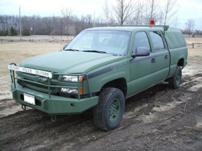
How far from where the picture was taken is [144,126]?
4723 mm

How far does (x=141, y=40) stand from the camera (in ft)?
17.9

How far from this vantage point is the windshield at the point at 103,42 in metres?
4.98

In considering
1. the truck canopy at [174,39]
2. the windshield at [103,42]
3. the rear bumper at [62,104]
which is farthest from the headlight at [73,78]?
the truck canopy at [174,39]

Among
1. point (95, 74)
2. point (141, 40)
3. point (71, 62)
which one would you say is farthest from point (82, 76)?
point (141, 40)

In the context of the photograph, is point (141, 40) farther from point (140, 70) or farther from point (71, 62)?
point (71, 62)

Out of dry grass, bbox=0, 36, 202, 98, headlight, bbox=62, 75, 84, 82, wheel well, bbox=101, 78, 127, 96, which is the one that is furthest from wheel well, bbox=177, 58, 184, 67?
dry grass, bbox=0, 36, 202, 98

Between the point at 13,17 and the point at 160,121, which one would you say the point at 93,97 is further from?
the point at 13,17

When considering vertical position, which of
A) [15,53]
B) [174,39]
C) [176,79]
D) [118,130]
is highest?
[174,39]

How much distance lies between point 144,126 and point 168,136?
535 mm

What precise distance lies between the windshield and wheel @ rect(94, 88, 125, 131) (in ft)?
2.82

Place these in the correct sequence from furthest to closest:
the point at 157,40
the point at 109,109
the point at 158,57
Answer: the point at 157,40 < the point at 158,57 < the point at 109,109

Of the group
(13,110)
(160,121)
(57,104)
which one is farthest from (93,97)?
(13,110)

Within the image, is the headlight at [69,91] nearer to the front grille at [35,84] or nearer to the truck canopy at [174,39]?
the front grille at [35,84]

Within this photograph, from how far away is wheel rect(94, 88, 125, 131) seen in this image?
4221 millimetres
